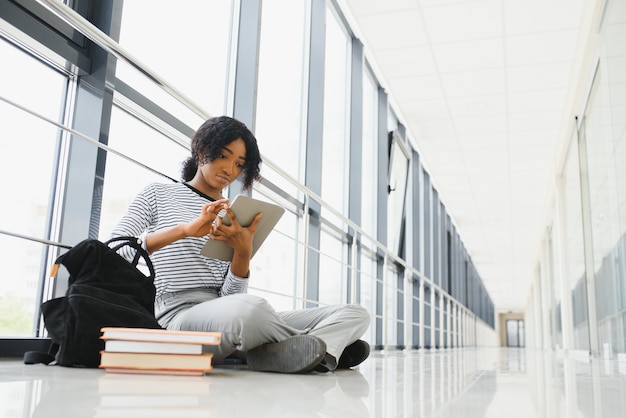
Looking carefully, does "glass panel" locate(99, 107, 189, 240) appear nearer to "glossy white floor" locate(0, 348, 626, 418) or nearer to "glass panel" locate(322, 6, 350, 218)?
"glossy white floor" locate(0, 348, 626, 418)

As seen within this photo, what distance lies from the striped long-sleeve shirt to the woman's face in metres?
0.04

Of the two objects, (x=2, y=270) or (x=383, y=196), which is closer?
(x=2, y=270)

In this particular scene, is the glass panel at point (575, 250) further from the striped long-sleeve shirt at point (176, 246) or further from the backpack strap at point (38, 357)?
the backpack strap at point (38, 357)

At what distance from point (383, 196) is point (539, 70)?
1104mm

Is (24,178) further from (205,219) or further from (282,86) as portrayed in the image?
(282,86)

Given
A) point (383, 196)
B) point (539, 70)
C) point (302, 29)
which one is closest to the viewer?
point (302, 29)

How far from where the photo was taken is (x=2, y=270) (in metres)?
0.99

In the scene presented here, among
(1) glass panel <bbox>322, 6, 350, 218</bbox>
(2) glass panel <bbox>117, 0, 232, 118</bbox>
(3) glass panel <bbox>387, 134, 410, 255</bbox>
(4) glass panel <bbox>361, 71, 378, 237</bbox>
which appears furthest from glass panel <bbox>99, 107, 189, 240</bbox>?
(3) glass panel <bbox>387, 134, 410, 255</bbox>

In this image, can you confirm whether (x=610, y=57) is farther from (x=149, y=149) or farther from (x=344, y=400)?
(x=344, y=400)

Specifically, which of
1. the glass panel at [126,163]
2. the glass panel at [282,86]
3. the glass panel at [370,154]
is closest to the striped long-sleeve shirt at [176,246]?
the glass panel at [126,163]

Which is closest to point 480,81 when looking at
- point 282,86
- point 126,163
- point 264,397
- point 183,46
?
point 282,86

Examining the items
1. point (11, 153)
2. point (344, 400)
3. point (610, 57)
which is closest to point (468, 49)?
point (610, 57)

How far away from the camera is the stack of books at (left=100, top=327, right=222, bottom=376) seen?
0.78 meters

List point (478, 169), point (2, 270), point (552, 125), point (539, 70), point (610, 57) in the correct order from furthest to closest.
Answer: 1. point (478, 169)
2. point (552, 125)
3. point (539, 70)
4. point (610, 57)
5. point (2, 270)
